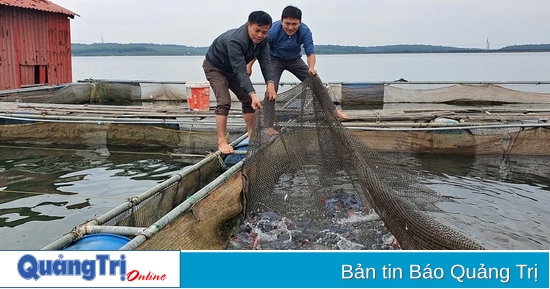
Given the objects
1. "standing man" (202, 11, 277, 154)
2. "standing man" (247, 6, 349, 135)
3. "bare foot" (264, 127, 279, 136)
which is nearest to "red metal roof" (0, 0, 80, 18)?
"standing man" (247, 6, 349, 135)

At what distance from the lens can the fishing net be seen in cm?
436

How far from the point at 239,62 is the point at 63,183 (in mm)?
3602

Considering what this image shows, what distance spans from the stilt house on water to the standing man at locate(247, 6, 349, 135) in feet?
35.4

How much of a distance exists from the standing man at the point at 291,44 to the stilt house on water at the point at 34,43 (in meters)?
10.8

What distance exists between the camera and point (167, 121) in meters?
8.83

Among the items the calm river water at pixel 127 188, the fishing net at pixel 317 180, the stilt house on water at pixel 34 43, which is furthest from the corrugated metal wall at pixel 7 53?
the fishing net at pixel 317 180

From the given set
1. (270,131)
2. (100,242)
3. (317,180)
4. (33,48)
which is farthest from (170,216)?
(33,48)

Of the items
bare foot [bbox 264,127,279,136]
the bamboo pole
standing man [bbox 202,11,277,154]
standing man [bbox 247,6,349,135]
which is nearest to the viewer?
the bamboo pole

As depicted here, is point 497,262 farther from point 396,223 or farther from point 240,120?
point 240,120

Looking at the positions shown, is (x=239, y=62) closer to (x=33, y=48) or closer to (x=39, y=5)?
(x=33, y=48)

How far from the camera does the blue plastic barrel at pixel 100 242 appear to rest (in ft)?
9.86

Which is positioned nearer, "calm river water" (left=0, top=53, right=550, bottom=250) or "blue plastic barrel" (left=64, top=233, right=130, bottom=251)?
"blue plastic barrel" (left=64, top=233, right=130, bottom=251)

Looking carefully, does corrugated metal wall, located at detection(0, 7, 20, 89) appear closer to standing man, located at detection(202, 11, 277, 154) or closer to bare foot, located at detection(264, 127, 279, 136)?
standing man, located at detection(202, 11, 277, 154)

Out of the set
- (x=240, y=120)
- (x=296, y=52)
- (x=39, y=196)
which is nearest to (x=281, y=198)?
(x=296, y=52)
